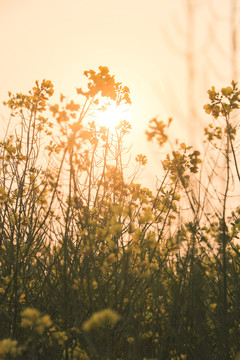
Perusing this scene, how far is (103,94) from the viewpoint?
2385mm

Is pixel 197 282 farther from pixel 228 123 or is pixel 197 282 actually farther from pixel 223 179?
pixel 228 123

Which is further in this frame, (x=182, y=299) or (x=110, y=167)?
(x=110, y=167)

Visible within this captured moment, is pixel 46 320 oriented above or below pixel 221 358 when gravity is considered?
above

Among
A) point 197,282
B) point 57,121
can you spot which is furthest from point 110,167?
point 197,282

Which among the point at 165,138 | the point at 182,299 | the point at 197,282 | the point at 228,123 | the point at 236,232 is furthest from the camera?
the point at 236,232

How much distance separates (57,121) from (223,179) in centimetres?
125

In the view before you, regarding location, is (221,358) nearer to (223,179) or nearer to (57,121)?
(223,179)

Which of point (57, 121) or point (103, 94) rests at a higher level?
point (103, 94)

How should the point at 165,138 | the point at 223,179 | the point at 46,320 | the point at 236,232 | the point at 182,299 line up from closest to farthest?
the point at 46,320 < the point at 165,138 < the point at 223,179 < the point at 182,299 < the point at 236,232

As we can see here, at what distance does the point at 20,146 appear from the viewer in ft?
13.8

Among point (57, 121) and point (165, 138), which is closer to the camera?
point (57, 121)

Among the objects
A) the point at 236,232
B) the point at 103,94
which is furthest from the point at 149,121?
the point at 236,232

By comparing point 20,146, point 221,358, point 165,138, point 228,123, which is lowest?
point 221,358

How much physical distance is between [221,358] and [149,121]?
1689 millimetres
